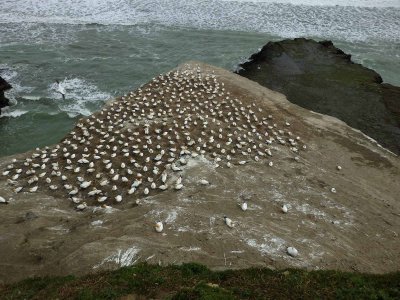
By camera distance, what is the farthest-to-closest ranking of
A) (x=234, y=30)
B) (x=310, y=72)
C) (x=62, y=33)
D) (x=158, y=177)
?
(x=234, y=30) < (x=62, y=33) < (x=310, y=72) < (x=158, y=177)

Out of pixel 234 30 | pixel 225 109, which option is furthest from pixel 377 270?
pixel 234 30

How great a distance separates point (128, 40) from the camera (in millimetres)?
31094

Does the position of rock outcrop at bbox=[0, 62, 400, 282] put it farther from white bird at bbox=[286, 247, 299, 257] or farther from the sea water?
the sea water

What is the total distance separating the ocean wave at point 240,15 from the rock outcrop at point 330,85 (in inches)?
387

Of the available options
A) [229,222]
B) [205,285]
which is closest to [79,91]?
[229,222]

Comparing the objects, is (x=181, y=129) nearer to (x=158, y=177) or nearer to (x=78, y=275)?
(x=158, y=177)

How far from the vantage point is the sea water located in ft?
70.8

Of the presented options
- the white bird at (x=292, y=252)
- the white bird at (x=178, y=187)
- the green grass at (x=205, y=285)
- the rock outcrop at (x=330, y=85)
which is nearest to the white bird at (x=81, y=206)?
the white bird at (x=178, y=187)

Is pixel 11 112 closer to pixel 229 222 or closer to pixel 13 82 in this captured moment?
pixel 13 82

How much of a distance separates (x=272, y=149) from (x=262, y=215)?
3.99 m

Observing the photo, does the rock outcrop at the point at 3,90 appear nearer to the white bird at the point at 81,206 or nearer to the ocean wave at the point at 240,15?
the white bird at the point at 81,206

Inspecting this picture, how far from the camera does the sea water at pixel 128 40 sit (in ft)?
70.8

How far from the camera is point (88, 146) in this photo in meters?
13.8

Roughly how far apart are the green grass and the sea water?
1170 cm
